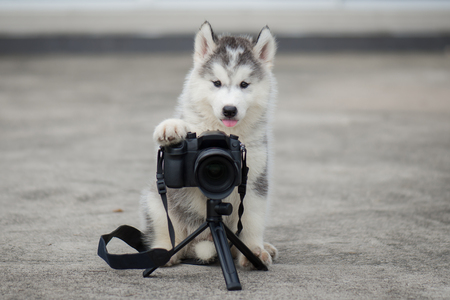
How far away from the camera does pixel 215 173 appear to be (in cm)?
260

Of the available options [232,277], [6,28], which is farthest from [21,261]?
[6,28]

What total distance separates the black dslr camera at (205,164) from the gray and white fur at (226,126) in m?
0.20

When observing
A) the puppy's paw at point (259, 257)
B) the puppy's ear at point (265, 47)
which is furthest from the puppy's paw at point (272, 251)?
the puppy's ear at point (265, 47)

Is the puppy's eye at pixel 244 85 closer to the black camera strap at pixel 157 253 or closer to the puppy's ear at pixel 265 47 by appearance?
the puppy's ear at pixel 265 47

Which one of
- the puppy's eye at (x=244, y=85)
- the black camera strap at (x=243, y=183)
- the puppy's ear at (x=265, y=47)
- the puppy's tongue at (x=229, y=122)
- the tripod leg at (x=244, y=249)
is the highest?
the puppy's ear at (x=265, y=47)

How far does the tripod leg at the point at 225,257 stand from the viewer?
2.43 meters

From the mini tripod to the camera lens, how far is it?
7 centimetres

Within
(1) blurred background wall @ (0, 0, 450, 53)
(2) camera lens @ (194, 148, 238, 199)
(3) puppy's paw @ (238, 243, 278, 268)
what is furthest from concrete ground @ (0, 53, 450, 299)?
(1) blurred background wall @ (0, 0, 450, 53)

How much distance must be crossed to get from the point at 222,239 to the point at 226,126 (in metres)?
0.61

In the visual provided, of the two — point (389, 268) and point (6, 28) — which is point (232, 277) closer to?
point (389, 268)

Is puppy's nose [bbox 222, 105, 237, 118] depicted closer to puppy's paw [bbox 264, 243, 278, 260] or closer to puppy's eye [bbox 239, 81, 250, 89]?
puppy's eye [bbox 239, 81, 250, 89]

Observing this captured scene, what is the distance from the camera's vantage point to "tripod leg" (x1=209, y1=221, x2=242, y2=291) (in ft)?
7.98

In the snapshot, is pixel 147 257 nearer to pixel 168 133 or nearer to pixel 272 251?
pixel 168 133

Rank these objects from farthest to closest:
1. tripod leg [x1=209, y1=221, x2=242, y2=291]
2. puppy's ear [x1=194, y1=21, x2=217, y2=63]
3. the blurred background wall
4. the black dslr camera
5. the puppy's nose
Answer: the blurred background wall
puppy's ear [x1=194, y1=21, x2=217, y2=63]
the puppy's nose
the black dslr camera
tripod leg [x1=209, y1=221, x2=242, y2=291]
